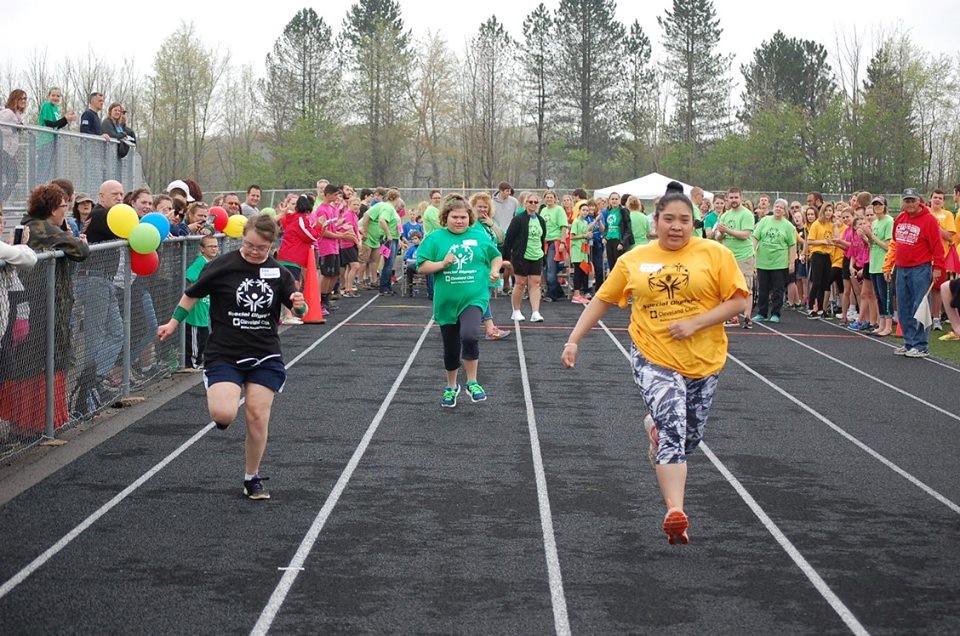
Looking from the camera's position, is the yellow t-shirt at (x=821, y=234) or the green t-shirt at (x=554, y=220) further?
the green t-shirt at (x=554, y=220)

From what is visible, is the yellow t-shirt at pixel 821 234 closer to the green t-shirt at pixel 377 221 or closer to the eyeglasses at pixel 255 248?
the green t-shirt at pixel 377 221

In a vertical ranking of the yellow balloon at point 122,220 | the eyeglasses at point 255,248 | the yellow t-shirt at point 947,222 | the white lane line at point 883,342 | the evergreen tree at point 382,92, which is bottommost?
the white lane line at point 883,342

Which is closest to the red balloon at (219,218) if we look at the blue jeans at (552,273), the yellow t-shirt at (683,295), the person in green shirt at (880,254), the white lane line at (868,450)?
the white lane line at (868,450)


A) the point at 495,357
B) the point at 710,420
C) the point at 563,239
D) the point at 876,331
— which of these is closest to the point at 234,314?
the point at 710,420

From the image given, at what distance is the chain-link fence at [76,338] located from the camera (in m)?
8.82

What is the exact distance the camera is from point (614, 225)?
2503cm

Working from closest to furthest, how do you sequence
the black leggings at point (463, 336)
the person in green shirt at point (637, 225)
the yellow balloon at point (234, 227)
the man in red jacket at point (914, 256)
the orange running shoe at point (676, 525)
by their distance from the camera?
the orange running shoe at point (676, 525) < the black leggings at point (463, 336) < the man in red jacket at point (914, 256) < the yellow balloon at point (234, 227) < the person in green shirt at point (637, 225)

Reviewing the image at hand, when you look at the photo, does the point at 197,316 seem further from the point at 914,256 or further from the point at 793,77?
the point at 793,77

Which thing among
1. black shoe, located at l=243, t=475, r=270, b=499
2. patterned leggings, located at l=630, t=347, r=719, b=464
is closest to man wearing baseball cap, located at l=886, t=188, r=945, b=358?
patterned leggings, located at l=630, t=347, r=719, b=464

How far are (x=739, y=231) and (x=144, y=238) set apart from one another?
1185 centimetres

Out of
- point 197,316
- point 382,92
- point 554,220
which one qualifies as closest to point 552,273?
point 554,220

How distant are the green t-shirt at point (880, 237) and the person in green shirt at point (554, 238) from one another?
20.4 feet

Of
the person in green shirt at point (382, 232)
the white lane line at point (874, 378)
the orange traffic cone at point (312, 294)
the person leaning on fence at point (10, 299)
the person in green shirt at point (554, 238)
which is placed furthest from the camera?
the person in green shirt at point (382, 232)

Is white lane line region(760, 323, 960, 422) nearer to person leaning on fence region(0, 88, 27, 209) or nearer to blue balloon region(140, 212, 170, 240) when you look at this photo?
blue balloon region(140, 212, 170, 240)
